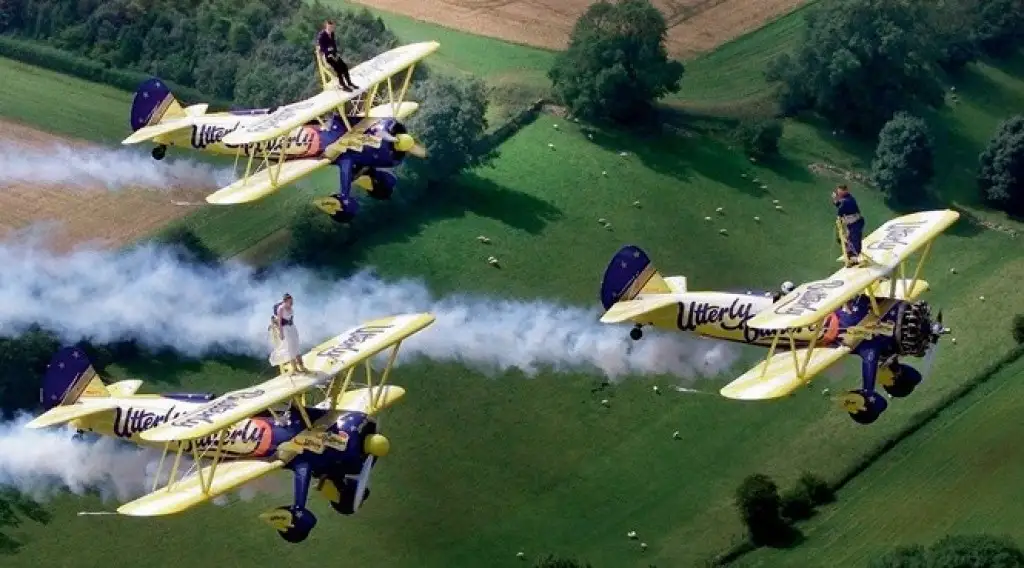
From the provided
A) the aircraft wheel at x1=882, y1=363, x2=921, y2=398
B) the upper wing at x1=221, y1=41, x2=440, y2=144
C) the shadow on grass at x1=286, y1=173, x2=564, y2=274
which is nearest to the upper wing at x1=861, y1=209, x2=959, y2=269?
the aircraft wheel at x1=882, y1=363, x2=921, y2=398

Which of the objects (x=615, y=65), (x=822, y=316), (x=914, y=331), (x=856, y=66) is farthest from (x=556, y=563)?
(x=856, y=66)

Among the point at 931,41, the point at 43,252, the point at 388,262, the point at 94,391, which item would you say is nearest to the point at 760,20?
the point at 931,41

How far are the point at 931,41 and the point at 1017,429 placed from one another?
29.4 m

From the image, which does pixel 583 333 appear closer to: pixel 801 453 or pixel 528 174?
pixel 801 453

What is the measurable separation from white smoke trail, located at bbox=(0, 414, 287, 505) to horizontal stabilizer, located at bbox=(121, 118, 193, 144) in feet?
31.8

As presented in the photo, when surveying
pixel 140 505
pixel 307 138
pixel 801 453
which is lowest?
pixel 801 453

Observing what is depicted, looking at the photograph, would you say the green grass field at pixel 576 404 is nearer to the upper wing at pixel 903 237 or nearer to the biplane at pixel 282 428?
the biplane at pixel 282 428

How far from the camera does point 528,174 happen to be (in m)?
99.1

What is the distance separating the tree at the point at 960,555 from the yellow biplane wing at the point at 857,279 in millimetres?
8624

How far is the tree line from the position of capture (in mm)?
103000

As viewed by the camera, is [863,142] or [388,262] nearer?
[388,262]

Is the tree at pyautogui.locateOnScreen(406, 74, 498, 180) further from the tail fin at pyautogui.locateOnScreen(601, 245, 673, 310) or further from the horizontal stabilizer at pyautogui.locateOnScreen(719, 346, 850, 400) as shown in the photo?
the horizontal stabilizer at pyautogui.locateOnScreen(719, 346, 850, 400)

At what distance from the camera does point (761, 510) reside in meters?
80.4

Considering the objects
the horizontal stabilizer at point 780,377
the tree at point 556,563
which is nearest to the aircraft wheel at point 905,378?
the horizontal stabilizer at point 780,377
